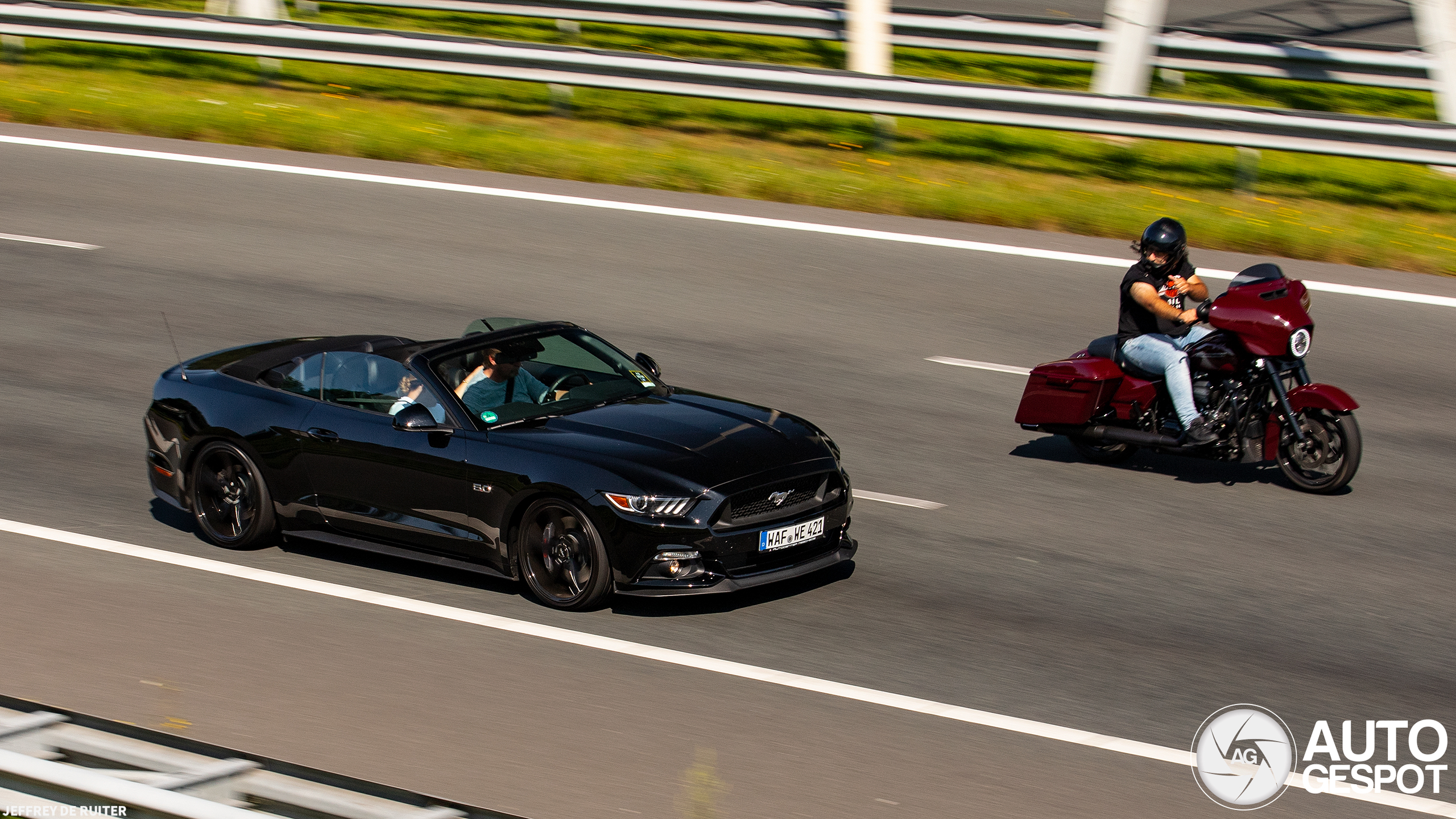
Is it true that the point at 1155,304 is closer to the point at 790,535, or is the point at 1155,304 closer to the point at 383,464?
the point at 790,535

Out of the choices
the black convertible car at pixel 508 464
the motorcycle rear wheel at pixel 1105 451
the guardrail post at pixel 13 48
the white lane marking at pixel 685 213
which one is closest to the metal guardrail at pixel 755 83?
the guardrail post at pixel 13 48

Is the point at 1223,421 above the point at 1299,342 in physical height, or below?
below

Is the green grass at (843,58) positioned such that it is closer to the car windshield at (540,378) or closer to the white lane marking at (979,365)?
the white lane marking at (979,365)

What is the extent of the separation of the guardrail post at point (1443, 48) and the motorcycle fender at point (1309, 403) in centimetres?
869

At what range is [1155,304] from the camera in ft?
34.9

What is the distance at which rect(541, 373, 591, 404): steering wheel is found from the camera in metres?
8.98

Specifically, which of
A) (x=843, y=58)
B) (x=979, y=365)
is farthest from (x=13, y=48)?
(x=979, y=365)

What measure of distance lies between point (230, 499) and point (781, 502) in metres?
3.41

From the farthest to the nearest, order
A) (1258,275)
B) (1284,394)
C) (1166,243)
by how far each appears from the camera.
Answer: (1166,243), (1258,275), (1284,394)

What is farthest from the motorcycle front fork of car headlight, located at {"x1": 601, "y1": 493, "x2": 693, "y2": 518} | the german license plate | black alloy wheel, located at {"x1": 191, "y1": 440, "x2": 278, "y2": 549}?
black alloy wheel, located at {"x1": 191, "y1": 440, "x2": 278, "y2": 549}

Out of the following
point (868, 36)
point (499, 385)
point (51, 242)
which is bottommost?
point (499, 385)

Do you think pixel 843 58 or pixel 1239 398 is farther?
pixel 843 58

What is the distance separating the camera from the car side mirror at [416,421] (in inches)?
336

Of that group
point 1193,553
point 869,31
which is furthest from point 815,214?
point 1193,553
